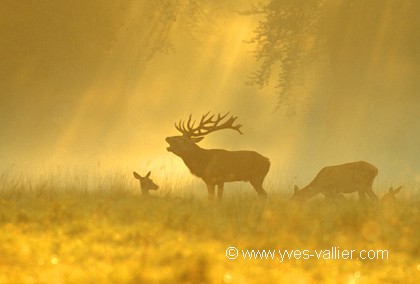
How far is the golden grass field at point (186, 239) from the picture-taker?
19.4ft

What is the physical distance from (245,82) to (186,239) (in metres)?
17.2

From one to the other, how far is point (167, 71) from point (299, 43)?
14.3 m

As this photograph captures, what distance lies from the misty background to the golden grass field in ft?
22.6

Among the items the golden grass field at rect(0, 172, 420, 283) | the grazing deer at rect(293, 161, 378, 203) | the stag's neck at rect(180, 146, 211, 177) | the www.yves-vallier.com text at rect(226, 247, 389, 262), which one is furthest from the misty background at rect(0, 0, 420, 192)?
the www.yves-vallier.com text at rect(226, 247, 389, 262)

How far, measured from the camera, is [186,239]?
7664mm

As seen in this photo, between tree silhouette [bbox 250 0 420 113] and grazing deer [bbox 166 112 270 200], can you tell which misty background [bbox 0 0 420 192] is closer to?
tree silhouette [bbox 250 0 420 113]

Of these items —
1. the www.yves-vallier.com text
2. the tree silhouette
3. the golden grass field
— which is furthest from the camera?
the tree silhouette

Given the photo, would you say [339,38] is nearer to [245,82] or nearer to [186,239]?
[245,82]

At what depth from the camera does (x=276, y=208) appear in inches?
419

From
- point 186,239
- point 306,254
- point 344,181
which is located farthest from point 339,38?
point 306,254

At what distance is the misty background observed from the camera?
20.9 metres

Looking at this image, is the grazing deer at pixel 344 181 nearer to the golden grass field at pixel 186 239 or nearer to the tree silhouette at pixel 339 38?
the golden grass field at pixel 186 239

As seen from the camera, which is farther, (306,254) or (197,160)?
(197,160)

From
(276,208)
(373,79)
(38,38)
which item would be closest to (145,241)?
(276,208)
